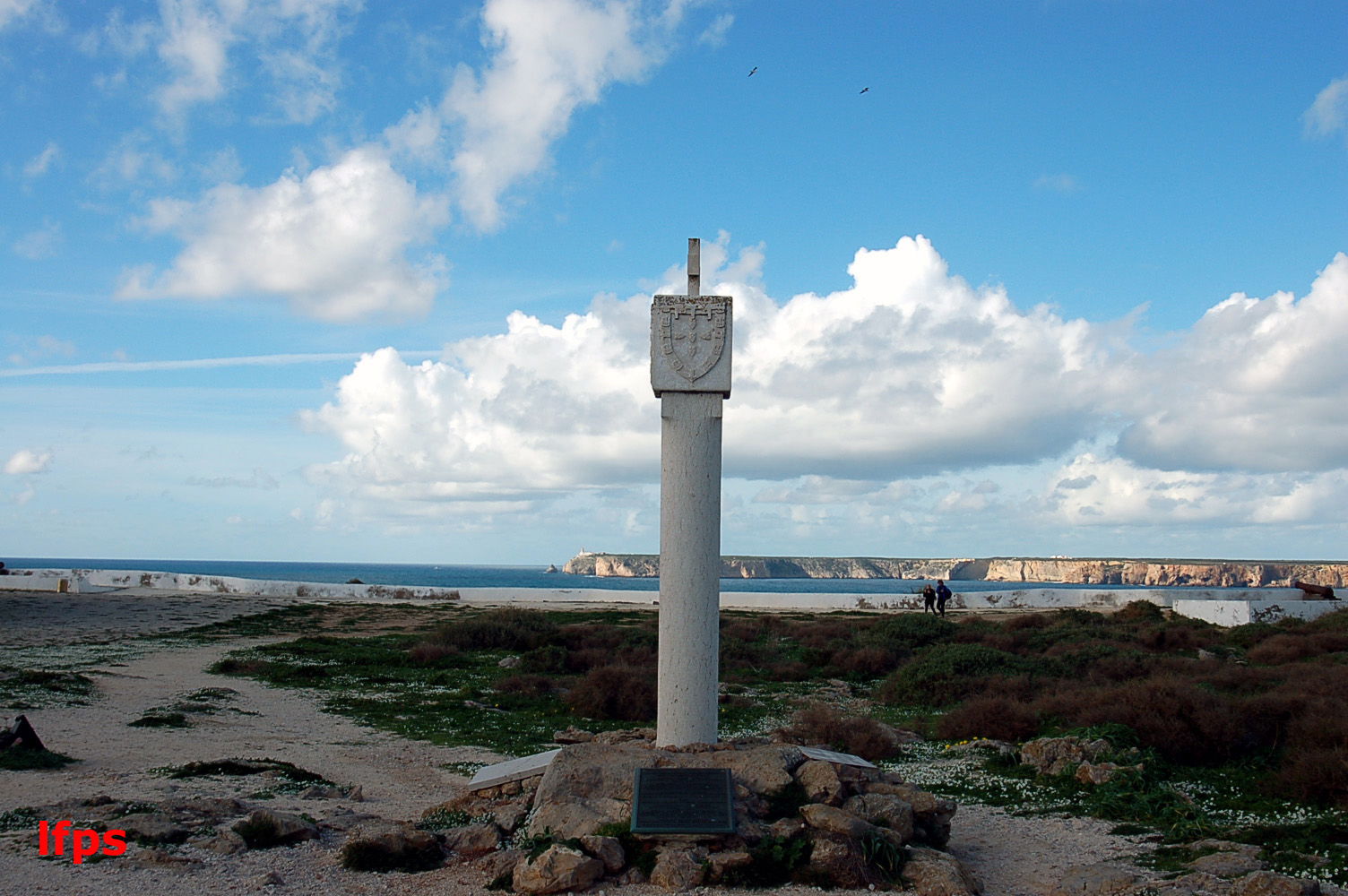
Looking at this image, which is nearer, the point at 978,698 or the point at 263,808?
the point at 263,808

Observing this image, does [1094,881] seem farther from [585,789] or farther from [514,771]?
[514,771]

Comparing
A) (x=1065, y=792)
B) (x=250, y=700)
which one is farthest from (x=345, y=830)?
(x=250, y=700)

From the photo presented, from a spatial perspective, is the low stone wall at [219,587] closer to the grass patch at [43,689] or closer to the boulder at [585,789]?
the grass patch at [43,689]

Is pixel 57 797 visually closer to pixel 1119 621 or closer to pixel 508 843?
pixel 508 843

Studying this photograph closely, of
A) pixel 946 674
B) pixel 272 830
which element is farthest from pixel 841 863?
pixel 946 674

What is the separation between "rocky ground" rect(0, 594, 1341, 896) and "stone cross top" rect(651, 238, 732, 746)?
2.35 meters

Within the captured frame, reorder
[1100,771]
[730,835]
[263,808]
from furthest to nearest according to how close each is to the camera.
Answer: [1100,771], [263,808], [730,835]

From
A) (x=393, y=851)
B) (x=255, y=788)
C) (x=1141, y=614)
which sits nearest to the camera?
(x=393, y=851)

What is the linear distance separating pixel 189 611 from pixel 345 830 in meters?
35.4

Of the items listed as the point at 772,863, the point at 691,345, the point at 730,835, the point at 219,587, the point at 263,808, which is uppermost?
the point at 691,345

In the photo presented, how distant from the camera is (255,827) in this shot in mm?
7707

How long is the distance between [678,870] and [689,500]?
3350 mm

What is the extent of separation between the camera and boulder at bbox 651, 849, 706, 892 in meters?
6.84

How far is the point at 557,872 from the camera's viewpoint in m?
6.79
